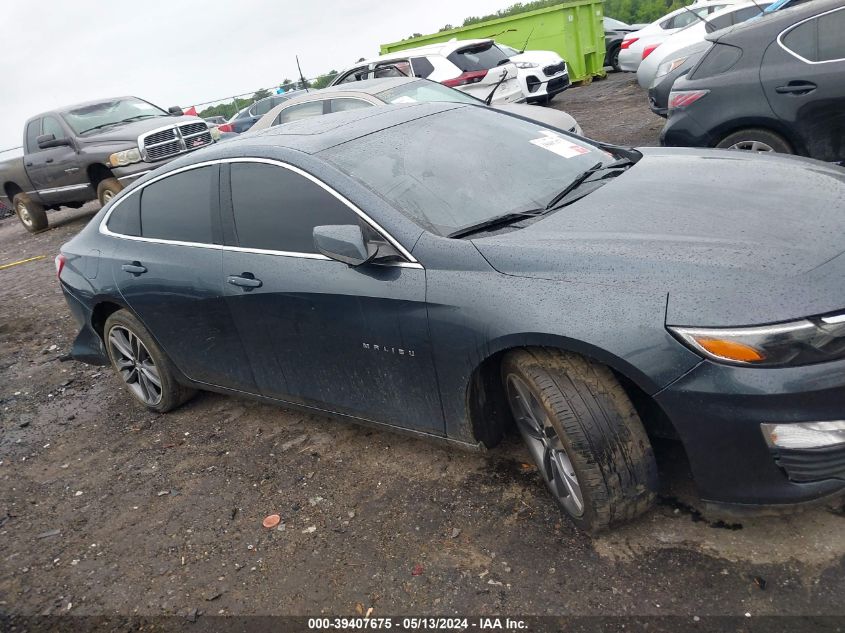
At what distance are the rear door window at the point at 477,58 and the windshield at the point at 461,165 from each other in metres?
8.57

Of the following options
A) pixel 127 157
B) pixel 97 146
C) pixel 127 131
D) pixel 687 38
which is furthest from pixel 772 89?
pixel 97 146

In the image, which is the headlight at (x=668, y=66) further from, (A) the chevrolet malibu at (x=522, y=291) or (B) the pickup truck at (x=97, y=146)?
(B) the pickup truck at (x=97, y=146)

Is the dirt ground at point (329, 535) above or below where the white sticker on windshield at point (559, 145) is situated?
below

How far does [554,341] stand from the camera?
8.16ft

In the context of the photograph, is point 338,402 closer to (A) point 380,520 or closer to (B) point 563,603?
(A) point 380,520

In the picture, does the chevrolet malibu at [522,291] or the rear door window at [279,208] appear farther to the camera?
the rear door window at [279,208]

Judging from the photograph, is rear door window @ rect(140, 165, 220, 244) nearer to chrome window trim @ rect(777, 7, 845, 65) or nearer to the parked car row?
the parked car row

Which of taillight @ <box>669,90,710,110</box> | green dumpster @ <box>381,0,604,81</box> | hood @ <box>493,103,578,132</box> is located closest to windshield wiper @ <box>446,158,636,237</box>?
taillight @ <box>669,90,710,110</box>

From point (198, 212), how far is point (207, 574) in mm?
1883

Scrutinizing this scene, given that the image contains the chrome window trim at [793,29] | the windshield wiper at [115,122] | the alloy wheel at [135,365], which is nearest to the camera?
the alloy wheel at [135,365]

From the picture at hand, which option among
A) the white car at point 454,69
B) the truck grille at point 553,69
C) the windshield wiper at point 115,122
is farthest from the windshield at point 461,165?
the truck grille at point 553,69

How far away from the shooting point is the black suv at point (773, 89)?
203 inches

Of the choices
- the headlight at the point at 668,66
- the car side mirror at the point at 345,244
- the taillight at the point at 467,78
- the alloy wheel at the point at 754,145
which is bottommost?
the alloy wheel at the point at 754,145

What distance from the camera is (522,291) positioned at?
258 centimetres
